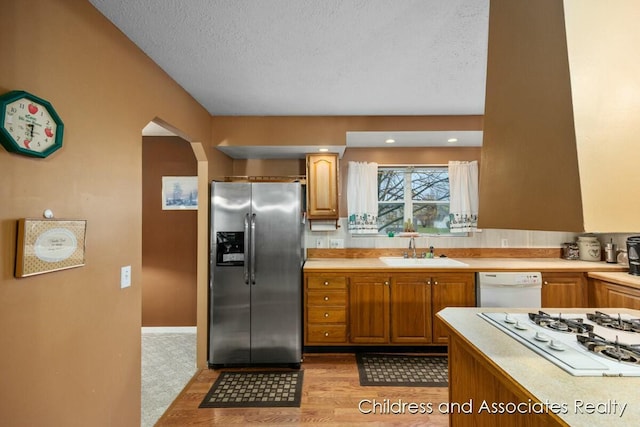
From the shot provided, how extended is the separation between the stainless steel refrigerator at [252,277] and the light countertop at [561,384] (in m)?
1.92

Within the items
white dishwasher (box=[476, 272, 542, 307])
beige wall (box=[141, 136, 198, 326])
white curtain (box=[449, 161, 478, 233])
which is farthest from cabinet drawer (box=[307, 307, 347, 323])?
white curtain (box=[449, 161, 478, 233])

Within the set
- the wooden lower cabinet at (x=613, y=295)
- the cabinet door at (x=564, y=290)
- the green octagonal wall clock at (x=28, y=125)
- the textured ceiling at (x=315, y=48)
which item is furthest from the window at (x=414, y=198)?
the green octagonal wall clock at (x=28, y=125)

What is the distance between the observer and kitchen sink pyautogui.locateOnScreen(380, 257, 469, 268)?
10.3 feet

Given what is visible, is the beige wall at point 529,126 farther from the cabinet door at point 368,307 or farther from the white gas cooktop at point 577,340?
the cabinet door at point 368,307

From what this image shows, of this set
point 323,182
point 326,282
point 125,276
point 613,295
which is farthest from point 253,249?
point 613,295

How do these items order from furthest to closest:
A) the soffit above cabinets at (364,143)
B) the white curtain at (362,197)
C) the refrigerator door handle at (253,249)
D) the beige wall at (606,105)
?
the white curtain at (362,197) → the soffit above cabinets at (364,143) → the refrigerator door handle at (253,249) → the beige wall at (606,105)

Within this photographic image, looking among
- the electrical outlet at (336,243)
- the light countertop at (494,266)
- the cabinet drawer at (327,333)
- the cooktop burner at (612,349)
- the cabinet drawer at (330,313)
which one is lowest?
the cabinet drawer at (327,333)

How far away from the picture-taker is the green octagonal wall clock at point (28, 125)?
3.49 feet

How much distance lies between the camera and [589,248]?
3.45 meters

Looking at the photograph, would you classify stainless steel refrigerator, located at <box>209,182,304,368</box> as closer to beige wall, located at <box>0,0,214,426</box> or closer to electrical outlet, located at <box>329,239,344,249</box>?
electrical outlet, located at <box>329,239,344,249</box>

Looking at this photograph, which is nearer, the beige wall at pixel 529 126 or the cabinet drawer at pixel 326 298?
the beige wall at pixel 529 126

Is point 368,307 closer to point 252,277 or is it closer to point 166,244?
point 252,277

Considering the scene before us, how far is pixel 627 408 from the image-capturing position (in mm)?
873

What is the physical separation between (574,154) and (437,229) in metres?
3.07
